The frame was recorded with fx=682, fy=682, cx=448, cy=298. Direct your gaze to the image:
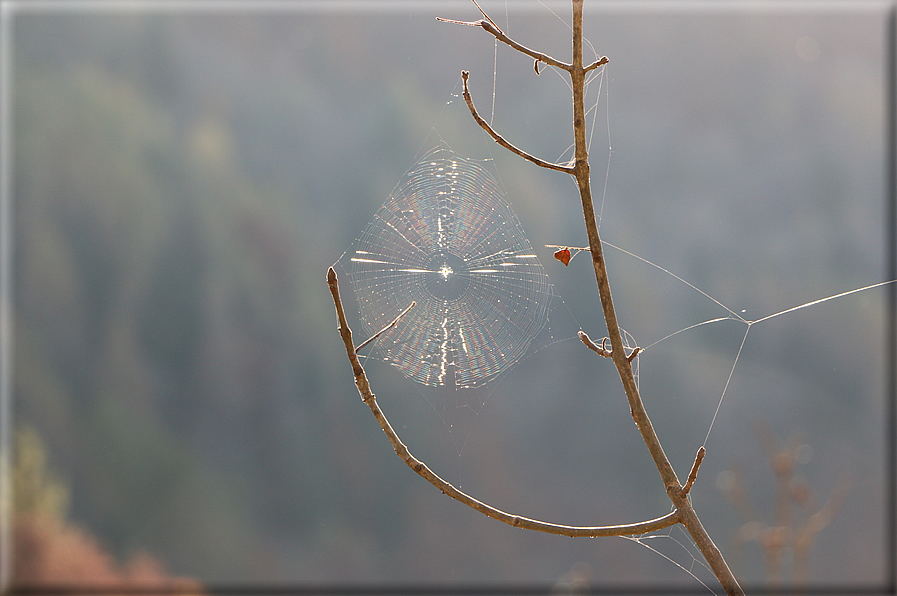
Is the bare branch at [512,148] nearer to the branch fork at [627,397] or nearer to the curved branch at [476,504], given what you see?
the branch fork at [627,397]

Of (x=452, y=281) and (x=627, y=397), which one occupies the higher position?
(x=452, y=281)

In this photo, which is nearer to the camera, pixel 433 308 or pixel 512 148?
pixel 512 148

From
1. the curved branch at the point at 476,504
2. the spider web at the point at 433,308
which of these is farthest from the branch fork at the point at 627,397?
the spider web at the point at 433,308

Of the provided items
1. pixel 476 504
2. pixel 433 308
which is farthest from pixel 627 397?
pixel 433 308

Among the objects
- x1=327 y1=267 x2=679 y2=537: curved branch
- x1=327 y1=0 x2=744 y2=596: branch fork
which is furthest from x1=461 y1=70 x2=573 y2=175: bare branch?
x1=327 y1=267 x2=679 y2=537: curved branch

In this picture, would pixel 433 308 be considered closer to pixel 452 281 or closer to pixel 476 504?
pixel 452 281

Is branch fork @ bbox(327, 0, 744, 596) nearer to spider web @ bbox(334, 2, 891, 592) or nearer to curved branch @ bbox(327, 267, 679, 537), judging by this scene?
curved branch @ bbox(327, 267, 679, 537)

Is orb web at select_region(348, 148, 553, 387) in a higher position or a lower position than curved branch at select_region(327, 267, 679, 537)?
higher

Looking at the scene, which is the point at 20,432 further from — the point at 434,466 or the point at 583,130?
the point at 583,130
